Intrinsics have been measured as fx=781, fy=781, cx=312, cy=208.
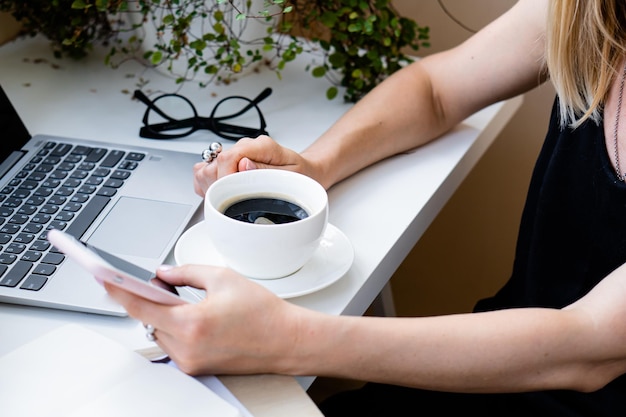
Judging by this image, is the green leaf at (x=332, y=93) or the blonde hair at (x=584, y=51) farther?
the green leaf at (x=332, y=93)

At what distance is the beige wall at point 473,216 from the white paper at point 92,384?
989 millimetres

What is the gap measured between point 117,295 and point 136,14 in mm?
637

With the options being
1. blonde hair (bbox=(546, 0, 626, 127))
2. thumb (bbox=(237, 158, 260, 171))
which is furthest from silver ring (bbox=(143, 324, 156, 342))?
blonde hair (bbox=(546, 0, 626, 127))

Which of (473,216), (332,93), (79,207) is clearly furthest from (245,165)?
(473,216)

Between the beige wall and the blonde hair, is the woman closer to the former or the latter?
the blonde hair

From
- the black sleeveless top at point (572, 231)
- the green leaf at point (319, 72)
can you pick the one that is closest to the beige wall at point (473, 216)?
the green leaf at point (319, 72)

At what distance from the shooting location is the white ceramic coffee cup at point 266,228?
2.10ft

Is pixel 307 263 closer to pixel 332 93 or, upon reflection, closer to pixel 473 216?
pixel 332 93

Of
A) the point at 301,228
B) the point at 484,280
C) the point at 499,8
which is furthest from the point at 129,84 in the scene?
the point at 484,280

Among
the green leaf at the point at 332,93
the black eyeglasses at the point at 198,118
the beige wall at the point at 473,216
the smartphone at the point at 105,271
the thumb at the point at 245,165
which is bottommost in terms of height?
the beige wall at the point at 473,216

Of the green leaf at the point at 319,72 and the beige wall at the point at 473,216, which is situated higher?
the green leaf at the point at 319,72

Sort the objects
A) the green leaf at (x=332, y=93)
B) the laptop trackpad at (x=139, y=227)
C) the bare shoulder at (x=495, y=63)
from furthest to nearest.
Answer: the green leaf at (x=332, y=93) → the bare shoulder at (x=495, y=63) → the laptop trackpad at (x=139, y=227)

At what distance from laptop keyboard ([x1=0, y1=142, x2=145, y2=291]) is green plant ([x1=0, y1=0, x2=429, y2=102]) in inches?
7.5

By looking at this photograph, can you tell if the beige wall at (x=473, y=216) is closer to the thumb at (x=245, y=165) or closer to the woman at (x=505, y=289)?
the woman at (x=505, y=289)
